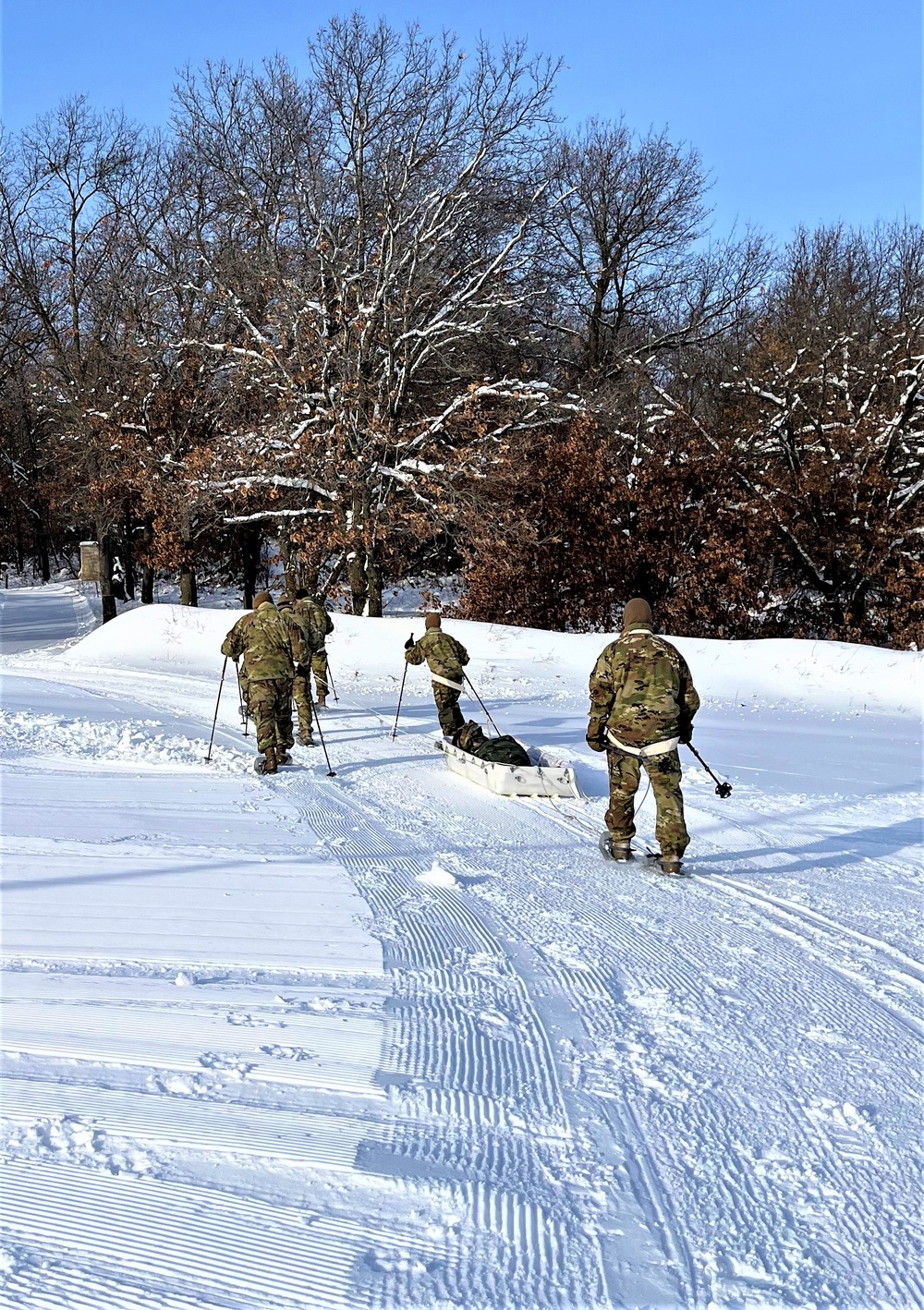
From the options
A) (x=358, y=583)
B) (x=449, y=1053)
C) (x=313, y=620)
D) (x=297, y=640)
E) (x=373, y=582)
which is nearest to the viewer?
(x=449, y=1053)

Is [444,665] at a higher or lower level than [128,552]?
lower

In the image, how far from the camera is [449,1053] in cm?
452

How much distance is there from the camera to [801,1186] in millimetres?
3648

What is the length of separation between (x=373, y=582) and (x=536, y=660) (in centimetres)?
635

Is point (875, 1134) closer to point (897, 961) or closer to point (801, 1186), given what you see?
point (801, 1186)

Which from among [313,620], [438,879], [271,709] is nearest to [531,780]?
[271,709]

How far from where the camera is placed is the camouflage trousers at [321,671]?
14.1 metres

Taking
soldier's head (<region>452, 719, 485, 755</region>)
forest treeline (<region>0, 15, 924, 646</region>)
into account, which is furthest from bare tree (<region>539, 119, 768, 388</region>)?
soldier's head (<region>452, 719, 485, 755</region>)

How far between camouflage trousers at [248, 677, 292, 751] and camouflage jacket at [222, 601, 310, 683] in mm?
84

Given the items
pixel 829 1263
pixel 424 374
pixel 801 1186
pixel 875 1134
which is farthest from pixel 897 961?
pixel 424 374

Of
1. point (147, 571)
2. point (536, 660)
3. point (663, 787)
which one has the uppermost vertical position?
point (147, 571)

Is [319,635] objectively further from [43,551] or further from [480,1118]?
[43,551]

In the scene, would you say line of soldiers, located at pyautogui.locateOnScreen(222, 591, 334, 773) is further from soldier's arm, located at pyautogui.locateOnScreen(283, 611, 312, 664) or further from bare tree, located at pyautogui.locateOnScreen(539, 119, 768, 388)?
bare tree, located at pyautogui.locateOnScreen(539, 119, 768, 388)

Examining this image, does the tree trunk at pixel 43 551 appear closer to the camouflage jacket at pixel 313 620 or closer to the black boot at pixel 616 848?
the camouflage jacket at pixel 313 620
